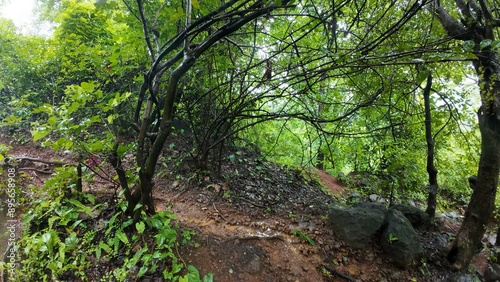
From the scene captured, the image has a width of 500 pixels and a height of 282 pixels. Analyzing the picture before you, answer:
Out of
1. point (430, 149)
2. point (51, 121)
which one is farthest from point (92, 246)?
point (430, 149)

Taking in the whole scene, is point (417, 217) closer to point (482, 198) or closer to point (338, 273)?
point (482, 198)

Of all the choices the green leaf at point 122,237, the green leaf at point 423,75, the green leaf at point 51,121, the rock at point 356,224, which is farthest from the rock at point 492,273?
the green leaf at point 51,121

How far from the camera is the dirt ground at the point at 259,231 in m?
2.94

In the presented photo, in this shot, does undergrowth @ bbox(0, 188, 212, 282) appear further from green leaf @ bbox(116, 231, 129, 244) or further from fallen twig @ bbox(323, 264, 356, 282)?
fallen twig @ bbox(323, 264, 356, 282)

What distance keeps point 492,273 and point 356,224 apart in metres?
2.19

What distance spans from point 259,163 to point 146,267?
12.0ft

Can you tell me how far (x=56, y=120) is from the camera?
1.94 metres

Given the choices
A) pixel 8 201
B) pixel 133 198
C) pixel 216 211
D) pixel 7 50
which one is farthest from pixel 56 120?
pixel 7 50

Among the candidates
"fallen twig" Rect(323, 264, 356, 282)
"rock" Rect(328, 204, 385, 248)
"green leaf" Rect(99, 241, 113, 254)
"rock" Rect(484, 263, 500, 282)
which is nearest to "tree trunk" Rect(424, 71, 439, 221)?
"rock" Rect(484, 263, 500, 282)

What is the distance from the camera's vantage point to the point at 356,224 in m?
3.72

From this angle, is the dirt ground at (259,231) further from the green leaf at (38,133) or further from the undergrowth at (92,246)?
the green leaf at (38,133)

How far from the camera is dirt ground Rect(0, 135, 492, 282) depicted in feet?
9.63

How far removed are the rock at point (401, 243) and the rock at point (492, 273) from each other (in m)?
1.04

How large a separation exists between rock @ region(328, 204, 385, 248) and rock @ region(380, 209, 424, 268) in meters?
0.18
